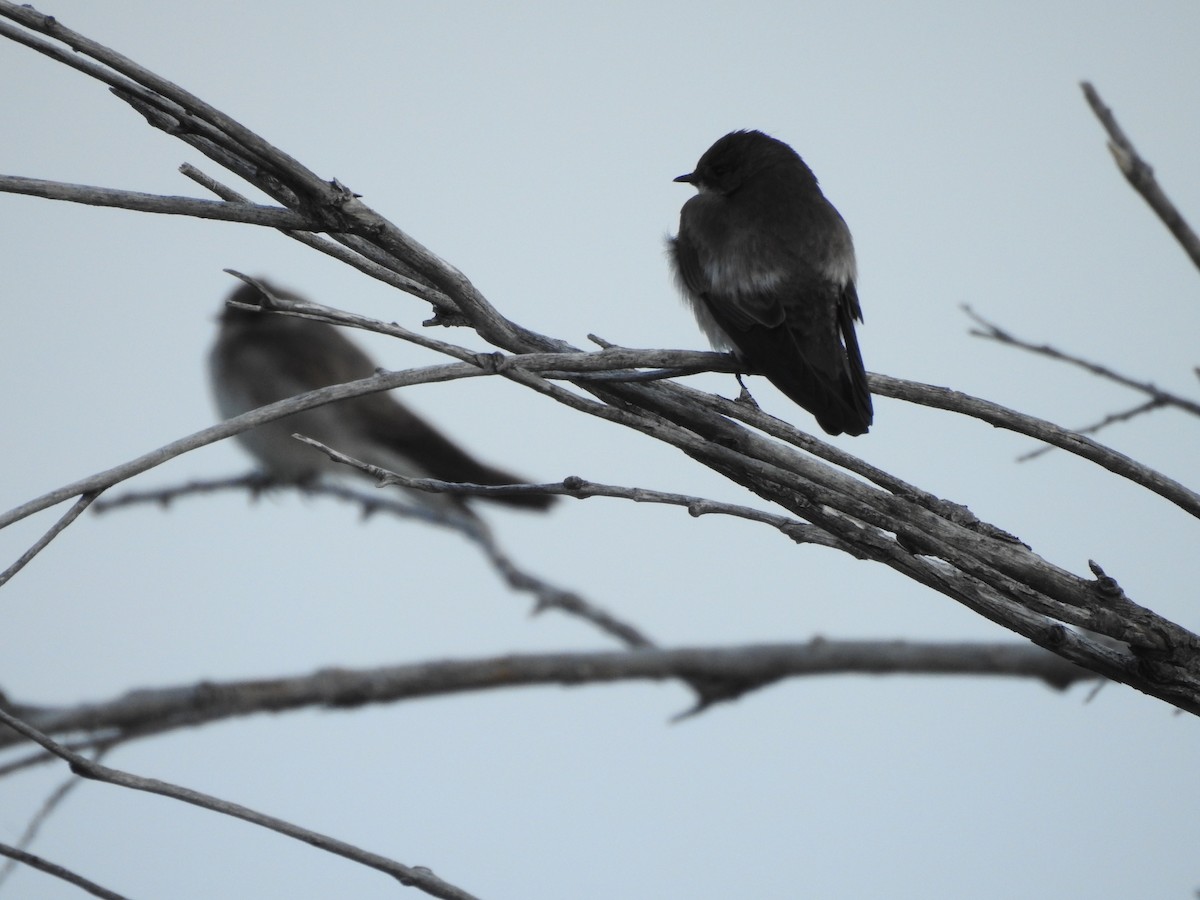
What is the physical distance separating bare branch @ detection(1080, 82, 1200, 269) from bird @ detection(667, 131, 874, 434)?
1261 mm

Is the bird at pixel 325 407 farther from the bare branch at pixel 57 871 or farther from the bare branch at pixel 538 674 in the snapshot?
the bare branch at pixel 57 871

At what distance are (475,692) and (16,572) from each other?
319 centimetres

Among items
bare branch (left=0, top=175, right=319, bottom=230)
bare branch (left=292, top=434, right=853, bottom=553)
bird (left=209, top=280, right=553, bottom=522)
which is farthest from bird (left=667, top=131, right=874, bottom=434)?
bird (left=209, top=280, right=553, bottom=522)

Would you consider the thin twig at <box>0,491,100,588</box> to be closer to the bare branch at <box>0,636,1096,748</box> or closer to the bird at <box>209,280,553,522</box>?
the bare branch at <box>0,636,1096,748</box>

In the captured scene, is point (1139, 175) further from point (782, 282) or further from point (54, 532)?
point (782, 282)

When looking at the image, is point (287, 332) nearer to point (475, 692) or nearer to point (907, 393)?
point (475, 692)

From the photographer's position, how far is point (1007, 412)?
168 centimetres

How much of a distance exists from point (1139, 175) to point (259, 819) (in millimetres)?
1277

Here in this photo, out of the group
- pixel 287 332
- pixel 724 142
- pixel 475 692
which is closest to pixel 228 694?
pixel 475 692

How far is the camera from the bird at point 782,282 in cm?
314

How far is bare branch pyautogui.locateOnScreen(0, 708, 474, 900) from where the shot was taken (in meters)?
1.45

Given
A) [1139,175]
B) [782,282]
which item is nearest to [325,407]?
[782,282]

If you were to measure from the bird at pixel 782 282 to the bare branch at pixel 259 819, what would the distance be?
1608mm

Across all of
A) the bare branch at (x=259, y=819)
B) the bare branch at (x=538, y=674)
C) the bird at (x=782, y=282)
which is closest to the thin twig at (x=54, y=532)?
the bare branch at (x=259, y=819)
